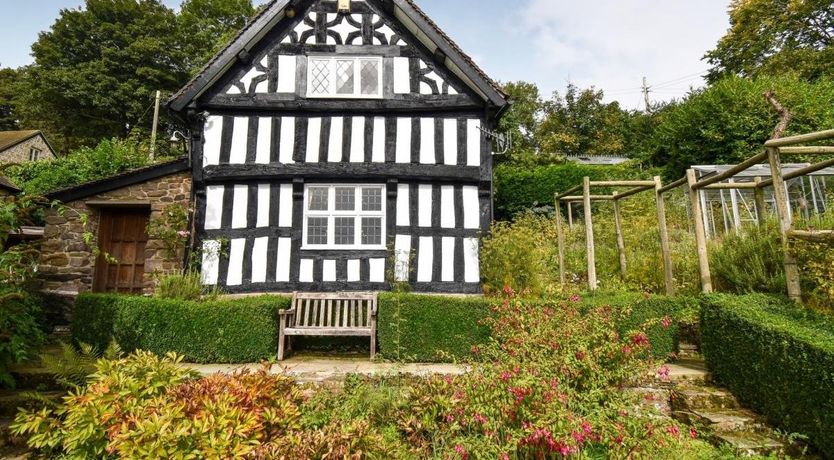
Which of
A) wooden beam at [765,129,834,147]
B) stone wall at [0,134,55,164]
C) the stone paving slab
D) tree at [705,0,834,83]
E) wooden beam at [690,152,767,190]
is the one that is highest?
tree at [705,0,834,83]

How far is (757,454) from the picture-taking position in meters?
3.68

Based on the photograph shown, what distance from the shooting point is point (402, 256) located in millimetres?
7953

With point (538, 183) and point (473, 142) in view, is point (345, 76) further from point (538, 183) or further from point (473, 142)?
point (538, 183)

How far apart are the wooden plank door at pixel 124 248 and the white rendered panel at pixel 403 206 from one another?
17.4 ft

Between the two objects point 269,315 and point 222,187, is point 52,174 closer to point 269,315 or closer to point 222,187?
point 222,187

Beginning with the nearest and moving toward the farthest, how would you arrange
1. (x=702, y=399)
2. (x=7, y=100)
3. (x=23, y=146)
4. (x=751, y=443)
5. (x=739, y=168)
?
(x=751, y=443) → (x=702, y=399) → (x=739, y=168) → (x=23, y=146) → (x=7, y=100)

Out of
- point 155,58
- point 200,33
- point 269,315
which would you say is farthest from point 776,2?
point 155,58

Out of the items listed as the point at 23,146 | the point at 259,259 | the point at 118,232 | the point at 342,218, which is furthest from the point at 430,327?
the point at 23,146

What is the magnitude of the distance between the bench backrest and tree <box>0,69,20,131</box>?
36.8m

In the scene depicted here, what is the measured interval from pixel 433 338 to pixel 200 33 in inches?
1064

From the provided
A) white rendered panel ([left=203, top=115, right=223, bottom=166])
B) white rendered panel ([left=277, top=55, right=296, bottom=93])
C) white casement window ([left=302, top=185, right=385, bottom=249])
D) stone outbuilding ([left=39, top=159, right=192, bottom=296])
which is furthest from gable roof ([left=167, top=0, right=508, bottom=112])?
white casement window ([left=302, top=185, right=385, bottom=249])

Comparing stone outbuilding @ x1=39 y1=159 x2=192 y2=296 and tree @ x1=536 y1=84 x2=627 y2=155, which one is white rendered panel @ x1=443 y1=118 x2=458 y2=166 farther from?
tree @ x1=536 y1=84 x2=627 y2=155

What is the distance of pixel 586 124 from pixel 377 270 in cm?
2517

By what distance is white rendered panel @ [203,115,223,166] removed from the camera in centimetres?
812
